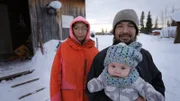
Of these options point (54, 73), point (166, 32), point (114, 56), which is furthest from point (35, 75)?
point (166, 32)

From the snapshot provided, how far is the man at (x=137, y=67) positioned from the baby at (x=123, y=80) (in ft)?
0.23

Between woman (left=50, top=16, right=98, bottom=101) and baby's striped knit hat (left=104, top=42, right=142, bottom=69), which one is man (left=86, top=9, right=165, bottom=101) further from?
woman (left=50, top=16, right=98, bottom=101)

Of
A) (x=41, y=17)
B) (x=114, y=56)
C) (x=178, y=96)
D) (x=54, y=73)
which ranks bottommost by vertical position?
(x=178, y=96)

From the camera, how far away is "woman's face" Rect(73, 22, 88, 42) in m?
2.00

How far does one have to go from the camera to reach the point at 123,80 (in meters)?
1.21

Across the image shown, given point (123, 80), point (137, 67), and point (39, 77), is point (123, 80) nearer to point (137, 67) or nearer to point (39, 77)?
point (137, 67)

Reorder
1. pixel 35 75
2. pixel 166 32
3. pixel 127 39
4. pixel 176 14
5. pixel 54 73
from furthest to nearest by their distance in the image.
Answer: pixel 166 32 → pixel 176 14 → pixel 35 75 → pixel 54 73 → pixel 127 39

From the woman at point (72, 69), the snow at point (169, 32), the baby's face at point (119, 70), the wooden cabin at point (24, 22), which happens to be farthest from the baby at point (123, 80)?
the snow at point (169, 32)

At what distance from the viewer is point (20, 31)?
8719mm

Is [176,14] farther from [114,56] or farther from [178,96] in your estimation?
[114,56]

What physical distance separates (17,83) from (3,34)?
4651 millimetres

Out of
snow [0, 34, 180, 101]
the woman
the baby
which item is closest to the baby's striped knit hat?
the baby

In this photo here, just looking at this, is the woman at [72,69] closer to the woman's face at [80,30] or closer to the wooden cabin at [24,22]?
the woman's face at [80,30]

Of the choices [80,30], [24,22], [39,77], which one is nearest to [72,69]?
[80,30]
